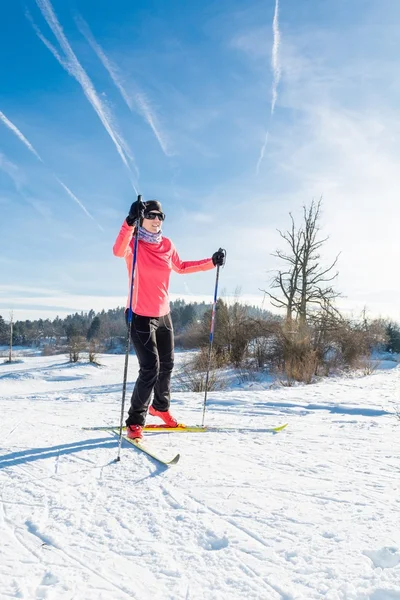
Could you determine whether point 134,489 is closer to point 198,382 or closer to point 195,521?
point 195,521

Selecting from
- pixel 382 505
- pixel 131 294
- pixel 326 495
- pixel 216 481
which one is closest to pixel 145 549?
pixel 216 481

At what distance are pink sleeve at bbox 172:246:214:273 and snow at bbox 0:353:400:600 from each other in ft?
5.78

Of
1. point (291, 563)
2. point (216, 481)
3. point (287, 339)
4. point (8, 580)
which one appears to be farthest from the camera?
point (287, 339)

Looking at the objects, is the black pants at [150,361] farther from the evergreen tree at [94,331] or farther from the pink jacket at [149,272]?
the evergreen tree at [94,331]

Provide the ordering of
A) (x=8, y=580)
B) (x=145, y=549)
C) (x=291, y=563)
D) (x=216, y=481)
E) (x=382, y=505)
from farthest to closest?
(x=216, y=481) < (x=382, y=505) < (x=145, y=549) < (x=291, y=563) < (x=8, y=580)

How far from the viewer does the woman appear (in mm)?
3184

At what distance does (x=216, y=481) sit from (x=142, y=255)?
2126 millimetres

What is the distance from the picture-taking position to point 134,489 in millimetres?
2051

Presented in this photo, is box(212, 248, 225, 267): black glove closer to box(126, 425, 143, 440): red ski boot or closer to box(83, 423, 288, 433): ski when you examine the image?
box(83, 423, 288, 433): ski

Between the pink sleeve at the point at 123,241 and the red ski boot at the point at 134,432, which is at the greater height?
the pink sleeve at the point at 123,241

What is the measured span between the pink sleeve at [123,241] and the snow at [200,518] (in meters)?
1.66

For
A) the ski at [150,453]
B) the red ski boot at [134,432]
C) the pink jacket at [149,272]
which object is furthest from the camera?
the pink jacket at [149,272]

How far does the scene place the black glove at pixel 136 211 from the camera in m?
3.08

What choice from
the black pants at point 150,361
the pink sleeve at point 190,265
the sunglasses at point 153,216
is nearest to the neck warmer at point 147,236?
the sunglasses at point 153,216
